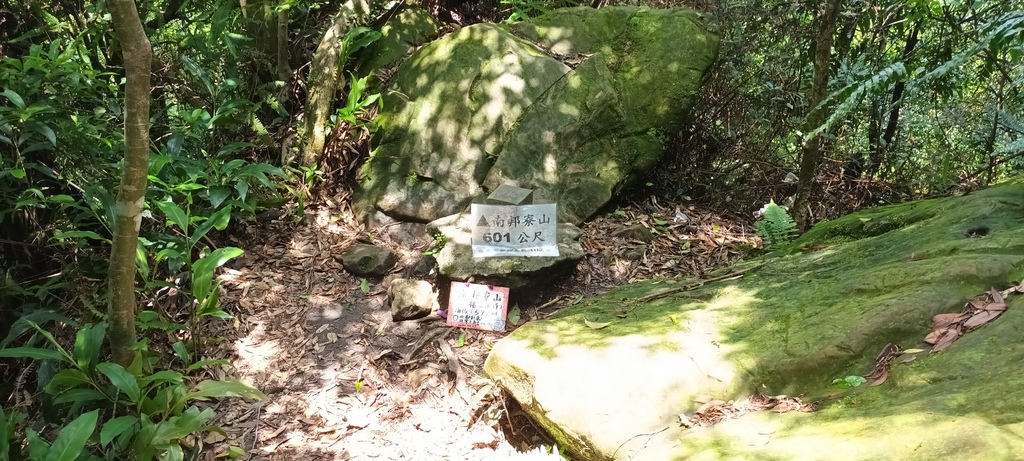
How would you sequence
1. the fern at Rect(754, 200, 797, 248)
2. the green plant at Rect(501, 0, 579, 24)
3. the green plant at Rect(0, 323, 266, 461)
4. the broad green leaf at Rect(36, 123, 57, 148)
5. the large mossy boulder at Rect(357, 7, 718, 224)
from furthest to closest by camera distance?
the green plant at Rect(501, 0, 579, 24) → the large mossy boulder at Rect(357, 7, 718, 224) → the fern at Rect(754, 200, 797, 248) → the broad green leaf at Rect(36, 123, 57, 148) → the green plant at Rect(0, 323, 266, 461)

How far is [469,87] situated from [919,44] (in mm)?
4013

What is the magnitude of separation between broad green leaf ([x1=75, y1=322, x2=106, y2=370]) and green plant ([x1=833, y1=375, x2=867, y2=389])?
316cm

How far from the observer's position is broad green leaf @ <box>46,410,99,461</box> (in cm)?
212

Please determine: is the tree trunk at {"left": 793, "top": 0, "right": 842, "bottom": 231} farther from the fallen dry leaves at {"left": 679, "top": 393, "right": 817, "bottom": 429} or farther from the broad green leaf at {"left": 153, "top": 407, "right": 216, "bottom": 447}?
the broad green leaf at {"left": 153, "top": 407, "right": 216, "bottom": 447}

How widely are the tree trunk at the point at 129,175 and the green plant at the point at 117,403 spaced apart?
8cm

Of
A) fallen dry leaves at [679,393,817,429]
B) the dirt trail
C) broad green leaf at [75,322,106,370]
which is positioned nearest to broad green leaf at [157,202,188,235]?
broad green leaf at [75,322,106,370]

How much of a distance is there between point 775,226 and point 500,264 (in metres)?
2.10

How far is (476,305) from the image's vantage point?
151 inches

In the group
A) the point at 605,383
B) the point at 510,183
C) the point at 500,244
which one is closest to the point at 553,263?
the point at 500,244

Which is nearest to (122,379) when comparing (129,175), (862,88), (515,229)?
(129,175)

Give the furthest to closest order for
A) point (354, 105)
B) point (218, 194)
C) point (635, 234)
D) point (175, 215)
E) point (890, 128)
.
→ point (890, 128), point (354, 105), point (635, 234), point (218, 194), point (175, 215)

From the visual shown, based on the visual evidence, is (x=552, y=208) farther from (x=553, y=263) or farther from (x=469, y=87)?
(x=469, y=87)

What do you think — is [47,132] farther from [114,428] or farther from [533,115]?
[533,115]

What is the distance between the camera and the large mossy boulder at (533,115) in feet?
15.7
